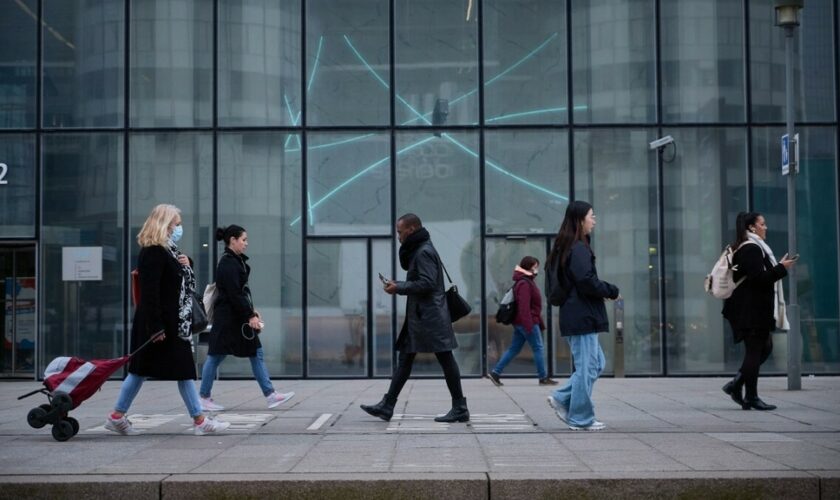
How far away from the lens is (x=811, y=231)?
60.5ft

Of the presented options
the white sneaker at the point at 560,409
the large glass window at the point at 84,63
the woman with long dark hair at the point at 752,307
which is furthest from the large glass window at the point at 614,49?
the white sneaker at the point at 560,409

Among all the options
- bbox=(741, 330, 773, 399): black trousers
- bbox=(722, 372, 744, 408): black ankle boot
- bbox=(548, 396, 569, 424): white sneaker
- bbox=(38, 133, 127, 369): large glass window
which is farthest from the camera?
bbox=(38, 133, 127, 369): large glass window

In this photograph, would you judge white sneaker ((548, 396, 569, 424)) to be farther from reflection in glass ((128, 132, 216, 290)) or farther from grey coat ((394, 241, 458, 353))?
reflection in glass ((128, 132, 216, 290))

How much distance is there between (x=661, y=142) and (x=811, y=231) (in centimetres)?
270

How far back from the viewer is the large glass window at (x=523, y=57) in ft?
61.4

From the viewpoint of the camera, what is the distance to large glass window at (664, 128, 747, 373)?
18.3 metres

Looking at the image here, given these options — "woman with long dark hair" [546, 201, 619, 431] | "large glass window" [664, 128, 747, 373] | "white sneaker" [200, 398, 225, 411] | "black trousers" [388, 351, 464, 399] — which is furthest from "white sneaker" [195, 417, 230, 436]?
"large glass window" [664, 128, 747, 373]

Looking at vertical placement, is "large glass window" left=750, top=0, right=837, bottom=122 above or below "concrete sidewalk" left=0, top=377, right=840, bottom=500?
above

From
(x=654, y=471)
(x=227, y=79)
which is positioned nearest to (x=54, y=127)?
(x=227, y=79)

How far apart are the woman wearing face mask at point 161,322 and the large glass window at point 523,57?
9.79m

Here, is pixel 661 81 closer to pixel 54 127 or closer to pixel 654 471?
pixel 54 127

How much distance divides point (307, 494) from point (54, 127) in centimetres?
1329

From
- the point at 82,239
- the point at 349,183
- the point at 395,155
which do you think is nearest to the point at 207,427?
the point at 349,183

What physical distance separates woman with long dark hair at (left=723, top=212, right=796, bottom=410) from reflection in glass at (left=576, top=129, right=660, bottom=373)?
6.32 metres
